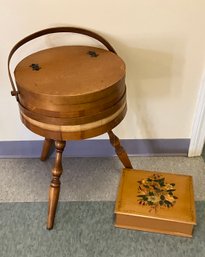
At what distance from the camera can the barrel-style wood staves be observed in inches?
35.5

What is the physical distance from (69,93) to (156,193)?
0.55 metres

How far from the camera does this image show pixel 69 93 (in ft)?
2.91

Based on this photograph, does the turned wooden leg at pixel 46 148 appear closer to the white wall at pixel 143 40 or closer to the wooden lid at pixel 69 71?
the white wall at pixel 143 40

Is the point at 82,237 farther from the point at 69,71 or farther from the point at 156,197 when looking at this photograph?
the point at 69,71

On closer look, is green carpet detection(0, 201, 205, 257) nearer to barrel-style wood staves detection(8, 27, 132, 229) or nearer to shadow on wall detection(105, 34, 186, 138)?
barrel-style wood staves detection(8, 27, 132, 229)

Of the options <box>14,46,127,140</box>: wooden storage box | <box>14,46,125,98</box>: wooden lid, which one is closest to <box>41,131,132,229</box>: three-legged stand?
<box>14,46,127,140</box>: wooden storage box

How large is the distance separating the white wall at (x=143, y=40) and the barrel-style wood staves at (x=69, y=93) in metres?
0.09

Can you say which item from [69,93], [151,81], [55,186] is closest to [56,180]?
[55,186]

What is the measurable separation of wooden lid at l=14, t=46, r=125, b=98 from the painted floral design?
1.54 feet

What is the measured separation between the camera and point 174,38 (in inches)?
44.7

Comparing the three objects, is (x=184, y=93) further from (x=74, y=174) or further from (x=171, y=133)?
(x=74, y=174)

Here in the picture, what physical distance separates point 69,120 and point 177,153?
74cm

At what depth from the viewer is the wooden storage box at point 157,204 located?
109cm

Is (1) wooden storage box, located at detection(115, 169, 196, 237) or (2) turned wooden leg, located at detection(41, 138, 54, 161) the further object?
(2) turned wooden leg, located at detection(41, 138, 54, 161)
